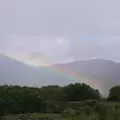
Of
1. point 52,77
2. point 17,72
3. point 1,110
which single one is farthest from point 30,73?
point 1,110

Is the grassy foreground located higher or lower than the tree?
lower

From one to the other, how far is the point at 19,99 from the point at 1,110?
9.64ft

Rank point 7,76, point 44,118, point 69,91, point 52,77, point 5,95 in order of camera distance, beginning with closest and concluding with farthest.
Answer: point 44,118, point 5,95, point 69,91, point 52,77, point 7,76

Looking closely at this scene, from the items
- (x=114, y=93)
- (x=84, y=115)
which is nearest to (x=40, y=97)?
(x=114, y=93)

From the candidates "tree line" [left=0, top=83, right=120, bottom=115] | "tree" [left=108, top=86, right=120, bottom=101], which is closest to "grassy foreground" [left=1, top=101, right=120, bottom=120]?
"tree line" [left=0, top=83, right=120, bottom=115]

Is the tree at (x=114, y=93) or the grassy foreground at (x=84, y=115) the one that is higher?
the tree at (x=114, y=93)

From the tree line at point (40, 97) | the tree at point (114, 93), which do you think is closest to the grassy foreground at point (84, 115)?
the tree line at point (40, 97)

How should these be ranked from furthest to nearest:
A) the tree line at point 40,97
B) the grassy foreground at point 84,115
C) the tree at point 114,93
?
the tree at point 114,93, the tree line at point 40,97, the grassy foreground at point 84,115

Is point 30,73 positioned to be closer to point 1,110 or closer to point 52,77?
point 52,77

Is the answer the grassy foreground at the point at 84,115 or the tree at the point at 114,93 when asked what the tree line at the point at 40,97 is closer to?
the tree at the point at 114,93

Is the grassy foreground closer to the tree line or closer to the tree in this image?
the tree line

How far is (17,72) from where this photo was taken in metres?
77.6

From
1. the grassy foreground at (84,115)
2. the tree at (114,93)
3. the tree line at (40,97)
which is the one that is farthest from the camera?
the tree at (114,93)

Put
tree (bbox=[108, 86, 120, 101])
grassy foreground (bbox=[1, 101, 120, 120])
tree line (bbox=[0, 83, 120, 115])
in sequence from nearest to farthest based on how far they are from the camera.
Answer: grassy foreground (bbox=[1, 101, 120, 120])
tree line (bbox=[0, 83, 120, 115])
tree (bbox=[108, 86, 120, 101])
